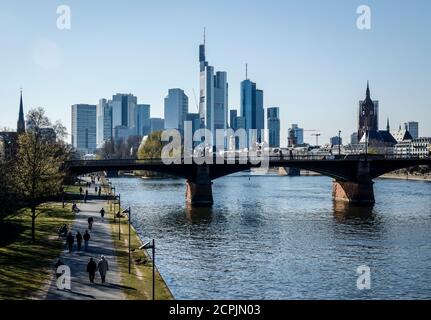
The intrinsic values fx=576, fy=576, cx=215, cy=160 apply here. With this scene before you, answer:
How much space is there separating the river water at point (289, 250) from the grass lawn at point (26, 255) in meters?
7.84

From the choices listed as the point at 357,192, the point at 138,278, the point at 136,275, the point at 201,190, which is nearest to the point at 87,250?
the point at 136,275

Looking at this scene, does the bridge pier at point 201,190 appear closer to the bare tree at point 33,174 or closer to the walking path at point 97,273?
the bare tree at point 33,174

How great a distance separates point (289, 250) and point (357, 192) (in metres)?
49.4

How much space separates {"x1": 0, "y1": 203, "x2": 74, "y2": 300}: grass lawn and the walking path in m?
1.00

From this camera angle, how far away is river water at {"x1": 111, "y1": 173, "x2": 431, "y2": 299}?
117 ft

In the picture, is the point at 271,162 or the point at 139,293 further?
the point at 271,162

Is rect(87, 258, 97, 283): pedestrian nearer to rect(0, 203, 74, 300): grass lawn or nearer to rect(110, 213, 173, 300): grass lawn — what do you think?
rect(110, 213, 173, 300): grass lawn

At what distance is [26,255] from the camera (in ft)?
129

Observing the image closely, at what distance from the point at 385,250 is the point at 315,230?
43.6 ft

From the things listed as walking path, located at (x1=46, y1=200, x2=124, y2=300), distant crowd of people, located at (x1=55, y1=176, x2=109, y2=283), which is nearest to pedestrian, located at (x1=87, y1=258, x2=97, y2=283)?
distant crowd of people, located at (x1=55, y1=176, x2=109, y2=283)

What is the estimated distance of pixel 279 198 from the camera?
107062mm

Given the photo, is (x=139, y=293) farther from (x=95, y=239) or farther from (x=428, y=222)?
(x=428, y=222)

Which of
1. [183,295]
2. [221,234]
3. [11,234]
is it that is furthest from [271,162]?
[183,295]
